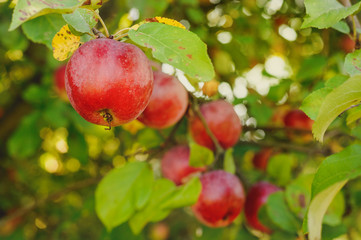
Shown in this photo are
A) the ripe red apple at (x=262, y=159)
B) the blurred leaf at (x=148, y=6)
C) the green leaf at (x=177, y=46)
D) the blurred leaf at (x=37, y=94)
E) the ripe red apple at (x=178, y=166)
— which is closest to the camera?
the green leaf at (x=177, y=46)

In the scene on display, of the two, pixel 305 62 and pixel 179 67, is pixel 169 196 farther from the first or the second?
pixel 305 62

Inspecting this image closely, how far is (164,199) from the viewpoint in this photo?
3.40ft

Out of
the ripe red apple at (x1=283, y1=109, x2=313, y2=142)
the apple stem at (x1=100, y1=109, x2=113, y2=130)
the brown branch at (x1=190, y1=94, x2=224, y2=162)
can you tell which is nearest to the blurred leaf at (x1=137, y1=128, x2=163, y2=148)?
the brown branch at (x1=190, y1=94, x2=224, y2=162)

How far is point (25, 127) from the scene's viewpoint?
1.77m

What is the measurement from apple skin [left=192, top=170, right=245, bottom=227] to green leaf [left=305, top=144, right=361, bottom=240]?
499mm

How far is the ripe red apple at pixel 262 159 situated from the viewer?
2.00m

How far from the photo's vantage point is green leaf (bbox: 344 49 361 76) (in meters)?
0.67

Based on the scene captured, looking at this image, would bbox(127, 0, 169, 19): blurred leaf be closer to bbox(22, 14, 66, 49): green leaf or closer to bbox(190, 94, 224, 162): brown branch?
bbox(190, 94, 224, 162): brown branch

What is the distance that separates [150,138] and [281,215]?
2.12 feet

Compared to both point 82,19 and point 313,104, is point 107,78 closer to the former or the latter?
point 82,19

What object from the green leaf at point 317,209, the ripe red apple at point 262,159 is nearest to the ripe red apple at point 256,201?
the ripe red apple at point 262,159

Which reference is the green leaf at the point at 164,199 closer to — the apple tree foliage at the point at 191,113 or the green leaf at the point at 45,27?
the apple tree foliage at the point at 191,113

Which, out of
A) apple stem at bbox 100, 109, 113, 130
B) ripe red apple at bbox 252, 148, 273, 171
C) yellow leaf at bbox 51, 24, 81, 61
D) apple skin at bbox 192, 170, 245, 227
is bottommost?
ripe red apple at bbox 252, 148, 273, 171

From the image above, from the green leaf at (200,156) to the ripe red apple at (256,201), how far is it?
0.29 m
